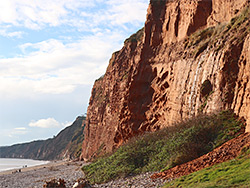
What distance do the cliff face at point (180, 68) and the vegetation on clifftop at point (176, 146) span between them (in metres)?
1.28

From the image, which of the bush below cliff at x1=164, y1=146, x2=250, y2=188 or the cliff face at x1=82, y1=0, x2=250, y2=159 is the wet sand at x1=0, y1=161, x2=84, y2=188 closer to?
the cliff face at x1=82, y1=0, x2=250, y2=159

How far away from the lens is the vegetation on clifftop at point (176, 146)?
1623cm

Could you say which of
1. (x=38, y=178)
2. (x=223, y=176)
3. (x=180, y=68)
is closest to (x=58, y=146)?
(x=38, y=178)

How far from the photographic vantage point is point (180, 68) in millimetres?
25562

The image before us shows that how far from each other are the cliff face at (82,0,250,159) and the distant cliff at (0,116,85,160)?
A: 162ft

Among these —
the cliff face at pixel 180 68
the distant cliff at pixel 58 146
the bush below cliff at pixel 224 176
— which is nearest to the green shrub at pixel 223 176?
the bush below cliff at pixel 224 176

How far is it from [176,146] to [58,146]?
9795 centimetres

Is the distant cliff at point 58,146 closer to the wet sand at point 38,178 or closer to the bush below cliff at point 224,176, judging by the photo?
the wet sand at point 38,178

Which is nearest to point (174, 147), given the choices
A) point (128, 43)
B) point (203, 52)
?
point (203, 52)

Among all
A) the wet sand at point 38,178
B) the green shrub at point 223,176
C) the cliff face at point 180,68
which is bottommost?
the wet sand at point 38,178

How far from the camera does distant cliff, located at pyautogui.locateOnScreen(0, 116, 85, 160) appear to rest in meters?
90.5

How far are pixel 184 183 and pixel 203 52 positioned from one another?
13.6 meters

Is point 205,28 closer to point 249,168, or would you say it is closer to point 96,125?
point 249,168

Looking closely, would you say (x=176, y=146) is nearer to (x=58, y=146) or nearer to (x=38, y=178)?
(x=38, y=178)
